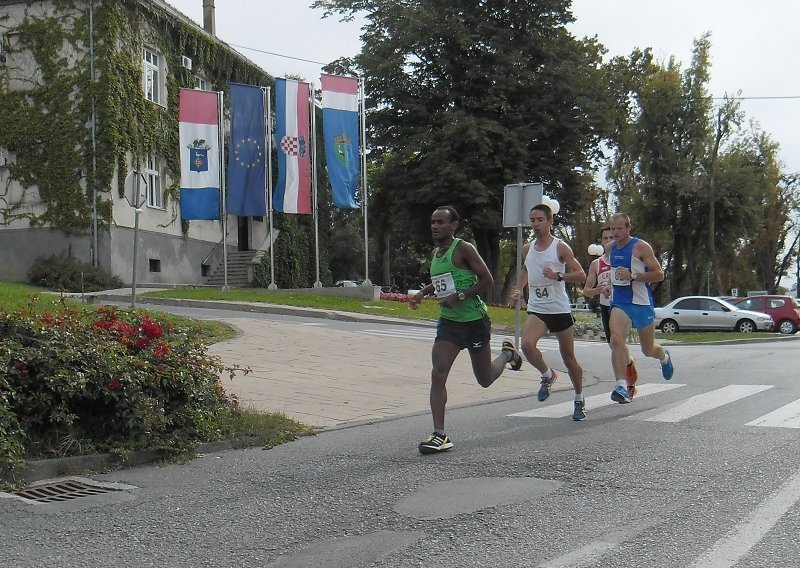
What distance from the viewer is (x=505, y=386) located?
37.8 feet

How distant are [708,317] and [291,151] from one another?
617 inches

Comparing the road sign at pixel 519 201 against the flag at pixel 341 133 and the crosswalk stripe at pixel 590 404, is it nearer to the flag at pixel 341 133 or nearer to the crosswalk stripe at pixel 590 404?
the crosswalk stripe at pixel 590 404

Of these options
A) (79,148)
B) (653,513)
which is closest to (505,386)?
(653,513)

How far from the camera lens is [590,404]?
30.7ft

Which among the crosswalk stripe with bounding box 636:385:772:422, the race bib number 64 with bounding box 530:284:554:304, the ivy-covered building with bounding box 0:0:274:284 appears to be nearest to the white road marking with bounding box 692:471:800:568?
the crosswalk stripe with bounding box 636:385:772:422

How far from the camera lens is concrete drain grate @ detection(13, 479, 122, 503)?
5586 millimetres

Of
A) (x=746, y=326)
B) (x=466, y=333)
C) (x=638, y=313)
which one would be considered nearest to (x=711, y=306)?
(x=746, y=326)

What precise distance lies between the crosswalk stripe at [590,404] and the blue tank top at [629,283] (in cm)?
117

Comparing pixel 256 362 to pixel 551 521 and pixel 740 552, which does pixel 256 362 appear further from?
pixel 740 552

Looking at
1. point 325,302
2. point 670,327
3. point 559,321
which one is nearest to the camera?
point 559,321

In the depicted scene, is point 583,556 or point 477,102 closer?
point 583,556

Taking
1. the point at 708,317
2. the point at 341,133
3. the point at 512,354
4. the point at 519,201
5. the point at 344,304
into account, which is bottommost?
the point at 708,317

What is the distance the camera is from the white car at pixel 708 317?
30.5 m

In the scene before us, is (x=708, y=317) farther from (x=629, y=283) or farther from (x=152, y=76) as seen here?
(x=629, y=283)
